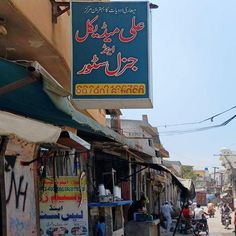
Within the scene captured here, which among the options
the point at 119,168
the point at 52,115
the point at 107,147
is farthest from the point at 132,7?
the point at 119,168

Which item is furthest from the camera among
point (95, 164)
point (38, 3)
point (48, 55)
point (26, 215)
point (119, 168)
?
point (119, 168)

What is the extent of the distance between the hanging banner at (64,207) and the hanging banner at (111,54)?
135 centimetres

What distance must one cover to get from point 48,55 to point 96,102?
1368 mm

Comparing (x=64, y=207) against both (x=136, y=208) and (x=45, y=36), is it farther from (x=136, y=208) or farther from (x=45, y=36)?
(x=136, y=208)

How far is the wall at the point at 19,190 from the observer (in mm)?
6141

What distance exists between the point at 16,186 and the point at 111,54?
255 cm

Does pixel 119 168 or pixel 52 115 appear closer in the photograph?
pixel 52 115

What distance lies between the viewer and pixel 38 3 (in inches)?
296

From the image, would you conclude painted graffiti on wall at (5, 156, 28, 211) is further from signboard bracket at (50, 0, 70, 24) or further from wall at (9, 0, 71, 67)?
signboard bracket at (50, 0, 70, 24)

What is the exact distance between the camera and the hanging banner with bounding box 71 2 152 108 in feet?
25.3

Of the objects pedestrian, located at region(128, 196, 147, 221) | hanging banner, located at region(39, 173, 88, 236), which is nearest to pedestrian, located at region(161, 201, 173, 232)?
pedestrian, located at region(128, 196, 147, 221)

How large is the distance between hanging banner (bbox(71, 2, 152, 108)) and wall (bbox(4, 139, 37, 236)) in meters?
1.35

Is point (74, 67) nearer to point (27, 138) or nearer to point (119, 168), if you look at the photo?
point (27, 138)

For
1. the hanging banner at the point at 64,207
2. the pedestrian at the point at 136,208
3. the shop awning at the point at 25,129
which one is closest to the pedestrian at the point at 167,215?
the pedestrian at the point at 136,208
